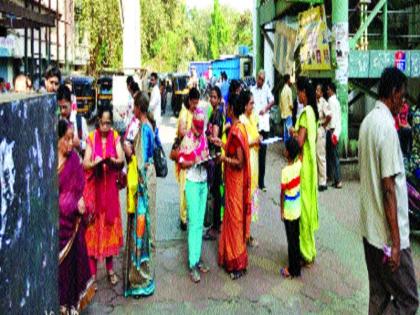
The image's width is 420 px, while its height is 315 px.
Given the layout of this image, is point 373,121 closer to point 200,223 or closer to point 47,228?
point 47,228

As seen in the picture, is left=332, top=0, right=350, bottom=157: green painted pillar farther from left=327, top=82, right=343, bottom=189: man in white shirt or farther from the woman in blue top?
the woman in blue top

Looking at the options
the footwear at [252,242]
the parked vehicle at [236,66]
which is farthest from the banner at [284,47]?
the parked vehicle at [236,66]

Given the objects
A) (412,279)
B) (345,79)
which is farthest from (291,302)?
(345,79)

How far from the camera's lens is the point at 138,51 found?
23156mm

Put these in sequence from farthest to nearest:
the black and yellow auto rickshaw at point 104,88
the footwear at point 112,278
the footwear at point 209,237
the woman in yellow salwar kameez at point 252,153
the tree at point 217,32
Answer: the tree at point 217,32, the black and yellow auto rickshaw at point 104,88, the footwear at point 209,237, the woman in yellow salwar kameez at point 252,153, the footwear at point 112,278

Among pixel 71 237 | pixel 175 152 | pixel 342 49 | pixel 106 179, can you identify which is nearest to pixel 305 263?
pixel 175 152

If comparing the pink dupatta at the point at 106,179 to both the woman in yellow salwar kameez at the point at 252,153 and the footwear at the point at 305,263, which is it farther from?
the footwear at the point at 305,263

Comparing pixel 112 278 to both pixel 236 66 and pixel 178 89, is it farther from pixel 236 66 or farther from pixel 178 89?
pixel 236 66

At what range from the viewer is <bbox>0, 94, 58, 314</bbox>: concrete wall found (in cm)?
179

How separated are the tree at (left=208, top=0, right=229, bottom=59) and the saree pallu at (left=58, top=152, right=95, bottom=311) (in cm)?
5579

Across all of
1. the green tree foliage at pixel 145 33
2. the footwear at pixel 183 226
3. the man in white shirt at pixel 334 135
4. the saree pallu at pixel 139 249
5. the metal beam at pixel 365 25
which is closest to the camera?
the saree pallu at pixel 139 249

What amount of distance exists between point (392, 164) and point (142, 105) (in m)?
2.42

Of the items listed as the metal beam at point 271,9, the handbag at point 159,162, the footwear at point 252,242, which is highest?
the metal beam at point 271,9

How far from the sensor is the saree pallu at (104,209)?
484 centimetres
